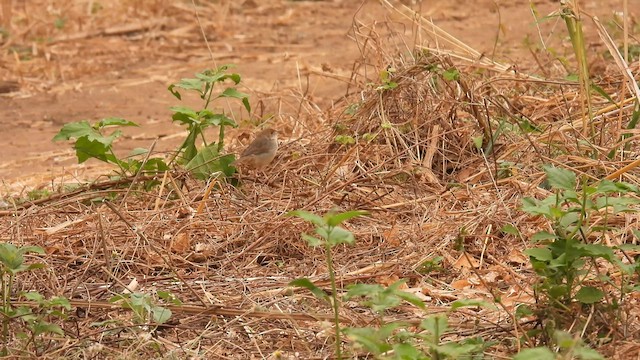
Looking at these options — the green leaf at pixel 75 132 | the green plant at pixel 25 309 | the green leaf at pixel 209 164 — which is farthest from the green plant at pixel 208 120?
the green plant at pixel 25 309

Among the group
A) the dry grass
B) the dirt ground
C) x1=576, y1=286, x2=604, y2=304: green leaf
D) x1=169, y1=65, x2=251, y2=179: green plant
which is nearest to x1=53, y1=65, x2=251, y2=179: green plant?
x1=169, y1=65, x2=251, y2=179: green plant

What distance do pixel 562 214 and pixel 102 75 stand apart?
7041 millimetres

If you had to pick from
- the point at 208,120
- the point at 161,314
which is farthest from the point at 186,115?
the point at 161,314

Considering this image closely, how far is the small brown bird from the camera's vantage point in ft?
18.1

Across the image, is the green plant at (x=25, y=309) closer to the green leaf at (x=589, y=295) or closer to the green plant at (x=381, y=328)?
the green plant at (x=381, y=328)

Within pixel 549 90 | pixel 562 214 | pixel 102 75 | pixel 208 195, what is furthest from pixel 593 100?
pixel 102 75

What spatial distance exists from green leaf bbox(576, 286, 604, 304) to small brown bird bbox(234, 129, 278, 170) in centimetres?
221

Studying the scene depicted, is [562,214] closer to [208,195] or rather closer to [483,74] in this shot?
[208,195]

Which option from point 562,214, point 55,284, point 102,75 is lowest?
point 102,75

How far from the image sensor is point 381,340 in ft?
11.0

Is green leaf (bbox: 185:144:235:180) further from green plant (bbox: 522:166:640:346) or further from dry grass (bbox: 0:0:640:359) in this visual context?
green plant (bbox: 522:166:640:346)

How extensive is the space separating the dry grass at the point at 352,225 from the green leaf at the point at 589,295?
0.11m

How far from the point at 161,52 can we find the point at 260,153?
528cm

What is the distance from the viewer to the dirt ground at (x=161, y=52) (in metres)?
8.36
